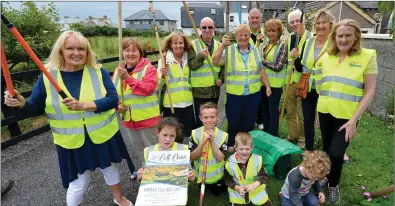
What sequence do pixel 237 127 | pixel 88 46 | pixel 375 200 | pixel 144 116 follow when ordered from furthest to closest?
pixel 237 127
pixel 144 116
pixel 375 200
pixel 88 46

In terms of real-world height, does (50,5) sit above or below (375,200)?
above

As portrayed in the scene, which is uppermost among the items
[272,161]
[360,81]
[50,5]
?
[50,5]

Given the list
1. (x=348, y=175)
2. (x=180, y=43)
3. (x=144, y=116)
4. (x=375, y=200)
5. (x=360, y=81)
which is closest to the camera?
(x=360, y=81)

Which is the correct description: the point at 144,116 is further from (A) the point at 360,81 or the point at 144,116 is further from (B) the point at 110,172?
(A) the point at 360,81

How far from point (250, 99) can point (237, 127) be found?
51 cm

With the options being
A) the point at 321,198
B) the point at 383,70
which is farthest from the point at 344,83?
the point at 383,70

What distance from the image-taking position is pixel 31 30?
8406mm

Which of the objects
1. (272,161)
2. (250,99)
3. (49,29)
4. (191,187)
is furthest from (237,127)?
(49,29)

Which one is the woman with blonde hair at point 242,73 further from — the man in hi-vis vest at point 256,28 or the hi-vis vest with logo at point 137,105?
the hi-vis vest with logo at point 137,105

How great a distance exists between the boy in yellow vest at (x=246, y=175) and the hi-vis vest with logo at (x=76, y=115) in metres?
1.51

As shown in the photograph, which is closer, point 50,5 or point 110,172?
point 110,172

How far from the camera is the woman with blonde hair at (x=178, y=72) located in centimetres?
397

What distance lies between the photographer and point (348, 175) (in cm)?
427

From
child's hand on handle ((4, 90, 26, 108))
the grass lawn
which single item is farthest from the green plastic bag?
child's hand on handle ((4, 90, 26, 108))
